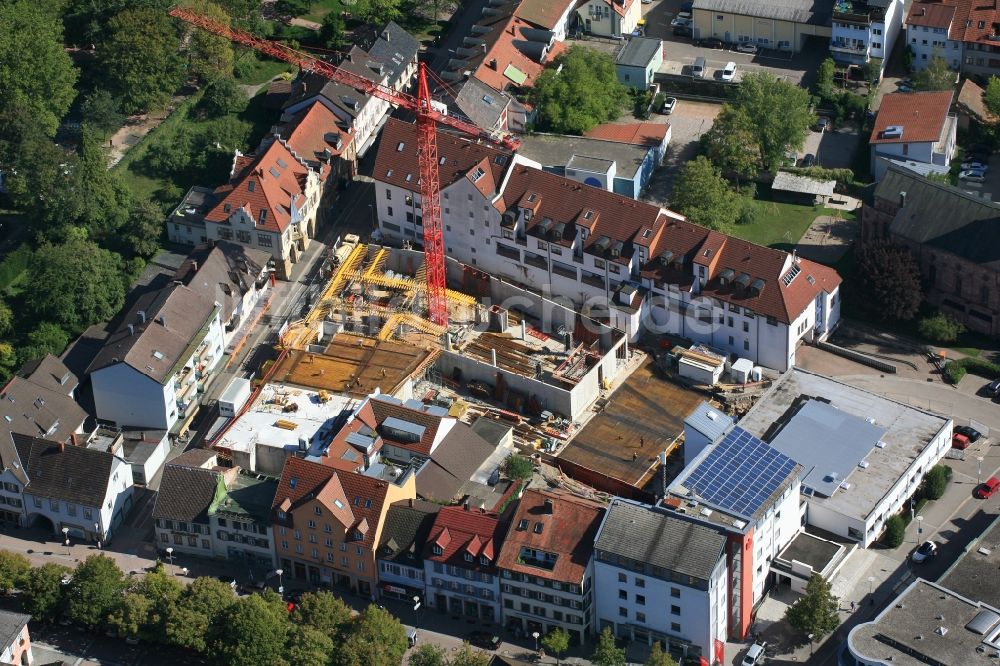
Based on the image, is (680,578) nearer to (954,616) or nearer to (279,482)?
(954,616)

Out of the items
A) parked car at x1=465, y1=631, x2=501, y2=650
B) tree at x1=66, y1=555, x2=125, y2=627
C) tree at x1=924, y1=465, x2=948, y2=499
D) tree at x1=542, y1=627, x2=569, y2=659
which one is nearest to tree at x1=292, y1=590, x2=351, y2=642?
parked car at x1=465, y1=631, x2=501, y2=650

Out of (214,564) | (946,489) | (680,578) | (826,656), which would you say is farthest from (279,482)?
(946,489)

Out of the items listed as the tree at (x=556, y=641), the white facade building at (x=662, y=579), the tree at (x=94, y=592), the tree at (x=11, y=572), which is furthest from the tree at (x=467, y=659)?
the tree at (x=11, y=572)

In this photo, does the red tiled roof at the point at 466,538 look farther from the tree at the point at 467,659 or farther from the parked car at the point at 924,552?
the parked car at the point at 924,552

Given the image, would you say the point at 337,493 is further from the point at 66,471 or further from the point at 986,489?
the point at 986,489

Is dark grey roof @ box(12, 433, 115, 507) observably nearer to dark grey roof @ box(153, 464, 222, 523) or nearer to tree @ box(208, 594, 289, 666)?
dark grey roof @ box(153, 464, 222, 523)

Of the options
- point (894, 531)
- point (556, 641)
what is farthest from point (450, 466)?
point (894, 531)
